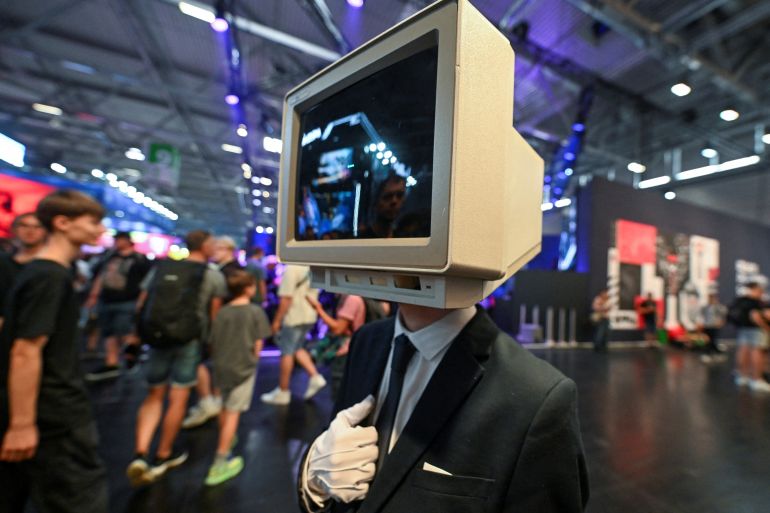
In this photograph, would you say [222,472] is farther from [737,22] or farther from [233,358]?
[737,22]

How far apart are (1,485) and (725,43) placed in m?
8.96

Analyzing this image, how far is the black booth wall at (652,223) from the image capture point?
290 inches

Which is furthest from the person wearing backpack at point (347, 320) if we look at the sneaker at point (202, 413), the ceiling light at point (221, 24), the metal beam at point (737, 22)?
the metal beam at point (737, 22)

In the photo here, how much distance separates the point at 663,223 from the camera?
834cm

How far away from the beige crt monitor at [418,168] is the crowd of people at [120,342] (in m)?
1.11

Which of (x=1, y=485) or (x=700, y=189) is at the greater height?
(x=700, y=189)

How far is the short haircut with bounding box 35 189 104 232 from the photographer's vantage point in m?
1.26

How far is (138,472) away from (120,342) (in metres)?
2.50

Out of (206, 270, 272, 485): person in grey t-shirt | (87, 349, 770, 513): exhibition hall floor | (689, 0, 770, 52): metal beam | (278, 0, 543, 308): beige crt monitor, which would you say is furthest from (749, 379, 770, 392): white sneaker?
(206, 270, 272, 485): person in grey t-shirt

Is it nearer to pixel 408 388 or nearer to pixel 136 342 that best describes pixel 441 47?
pixel 408 388

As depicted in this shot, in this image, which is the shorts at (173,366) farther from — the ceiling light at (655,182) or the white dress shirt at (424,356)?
the ceiling light at (655,182)

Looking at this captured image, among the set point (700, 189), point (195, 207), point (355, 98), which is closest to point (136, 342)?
point (355, 98)

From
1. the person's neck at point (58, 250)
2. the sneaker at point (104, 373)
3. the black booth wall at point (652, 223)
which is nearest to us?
the person's neck at point (58, 250)

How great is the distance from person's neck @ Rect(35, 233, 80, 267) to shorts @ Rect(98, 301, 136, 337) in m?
2.84
